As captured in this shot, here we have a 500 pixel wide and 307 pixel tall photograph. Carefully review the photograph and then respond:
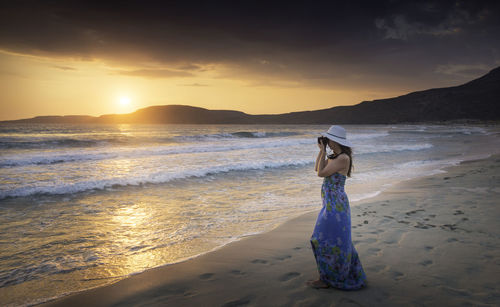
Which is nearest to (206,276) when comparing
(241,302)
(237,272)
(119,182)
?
(237,272)

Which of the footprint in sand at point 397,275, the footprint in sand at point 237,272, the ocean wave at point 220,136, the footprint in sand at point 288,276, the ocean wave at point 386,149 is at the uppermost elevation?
the ocean wave at point 220,136

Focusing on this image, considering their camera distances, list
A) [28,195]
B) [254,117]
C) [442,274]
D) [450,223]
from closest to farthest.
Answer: [442,274] < [450,223] < [28,195] < [254,117]

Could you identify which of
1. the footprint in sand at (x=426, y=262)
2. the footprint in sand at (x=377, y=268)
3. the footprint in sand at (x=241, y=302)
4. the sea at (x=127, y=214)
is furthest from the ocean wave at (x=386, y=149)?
the footprint in sand at (x=241, y=302)

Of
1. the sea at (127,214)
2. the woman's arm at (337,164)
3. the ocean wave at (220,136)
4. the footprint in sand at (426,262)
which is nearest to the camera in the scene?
the woman's arm at (337,164)

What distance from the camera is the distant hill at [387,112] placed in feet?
368

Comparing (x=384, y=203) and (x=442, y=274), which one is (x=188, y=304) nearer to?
(x=442, y=274)

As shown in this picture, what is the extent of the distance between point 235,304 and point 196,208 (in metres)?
4.33

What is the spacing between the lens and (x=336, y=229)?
300 centimetres

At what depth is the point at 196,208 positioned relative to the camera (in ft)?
22.9

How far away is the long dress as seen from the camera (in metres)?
3.01

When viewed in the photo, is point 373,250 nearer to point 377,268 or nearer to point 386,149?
point 377,268

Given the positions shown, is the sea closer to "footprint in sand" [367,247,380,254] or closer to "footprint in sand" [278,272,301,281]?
"footprint in sand" [278,272,301,281]

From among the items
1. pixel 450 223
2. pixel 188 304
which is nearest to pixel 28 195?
pixel 188 304

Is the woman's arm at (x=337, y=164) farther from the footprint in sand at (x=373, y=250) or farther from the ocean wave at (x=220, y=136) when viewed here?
the ocean wave at (x=220, y=136)
